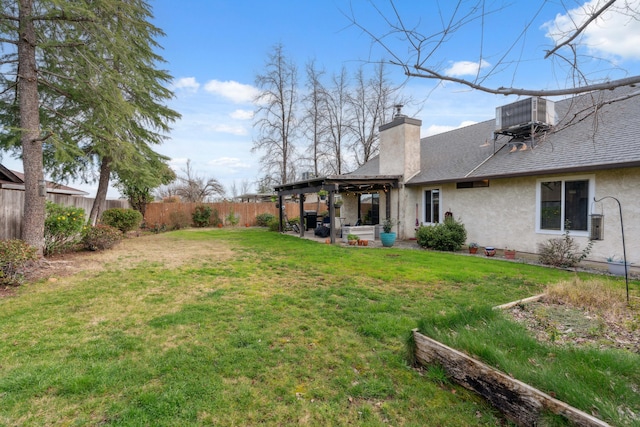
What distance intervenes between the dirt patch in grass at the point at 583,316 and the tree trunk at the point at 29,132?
9.44 m

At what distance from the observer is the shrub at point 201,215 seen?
1935cm

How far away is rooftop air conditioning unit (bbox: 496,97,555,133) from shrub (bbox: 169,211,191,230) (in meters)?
17.4

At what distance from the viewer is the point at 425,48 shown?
Result: 217 cm

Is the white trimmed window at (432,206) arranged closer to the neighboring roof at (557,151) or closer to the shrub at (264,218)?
the neighboring roof at (557,151)

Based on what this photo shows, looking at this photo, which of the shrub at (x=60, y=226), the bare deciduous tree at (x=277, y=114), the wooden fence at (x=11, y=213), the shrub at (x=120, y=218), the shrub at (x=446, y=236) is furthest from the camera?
the bare deciduous tree at (x=277, y=114)

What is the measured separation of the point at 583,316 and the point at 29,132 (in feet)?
34.6

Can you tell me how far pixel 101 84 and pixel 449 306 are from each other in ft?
30.5

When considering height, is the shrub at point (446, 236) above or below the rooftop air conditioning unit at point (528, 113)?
below

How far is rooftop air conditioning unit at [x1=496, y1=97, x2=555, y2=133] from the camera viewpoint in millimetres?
8930

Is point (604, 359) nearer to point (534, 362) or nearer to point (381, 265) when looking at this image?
point (534, 362)

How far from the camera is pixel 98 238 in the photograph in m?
9.04

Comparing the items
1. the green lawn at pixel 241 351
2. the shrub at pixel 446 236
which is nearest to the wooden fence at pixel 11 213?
the green lawn at pixel 241 351

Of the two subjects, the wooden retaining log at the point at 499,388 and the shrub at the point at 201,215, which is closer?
the wooden retaining log at the point at 499,388

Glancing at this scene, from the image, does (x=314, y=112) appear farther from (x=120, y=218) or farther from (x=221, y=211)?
(x=120, y=218)
